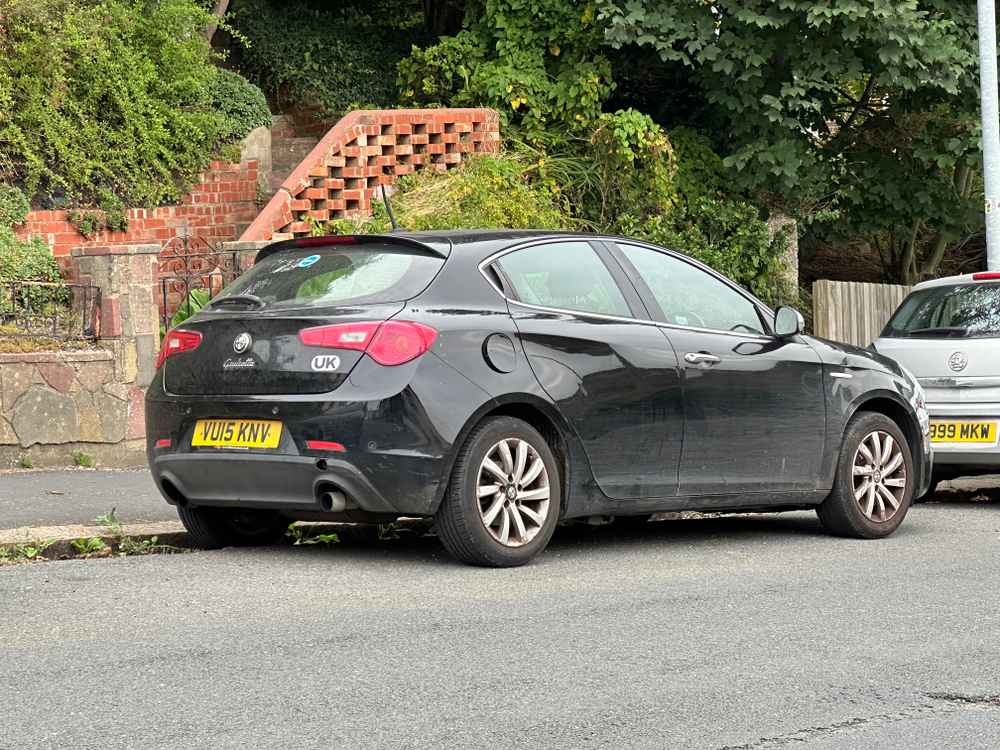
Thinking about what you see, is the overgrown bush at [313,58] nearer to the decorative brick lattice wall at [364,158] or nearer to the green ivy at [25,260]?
the decorative brick lattice wall at [364,158]

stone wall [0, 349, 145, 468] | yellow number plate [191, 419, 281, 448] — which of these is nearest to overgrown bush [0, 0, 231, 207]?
stone wall [0, 349, 145, 468]

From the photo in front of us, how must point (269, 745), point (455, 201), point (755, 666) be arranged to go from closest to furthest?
point (269, 745) < point (755, 666) < point (455, 201)

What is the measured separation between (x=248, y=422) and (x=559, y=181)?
11.4m

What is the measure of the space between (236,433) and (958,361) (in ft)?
19.8

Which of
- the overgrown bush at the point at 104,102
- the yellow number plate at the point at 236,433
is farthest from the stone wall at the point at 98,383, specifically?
the yellow number plate at the point at 236,433

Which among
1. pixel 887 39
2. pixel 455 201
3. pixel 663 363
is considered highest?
pixel 887 39

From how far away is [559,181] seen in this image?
1844 cm

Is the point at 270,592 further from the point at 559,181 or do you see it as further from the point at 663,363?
the point at 559,181

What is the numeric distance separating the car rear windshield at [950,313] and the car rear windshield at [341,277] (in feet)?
18.0

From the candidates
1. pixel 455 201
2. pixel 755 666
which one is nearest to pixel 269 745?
pixel 755 666

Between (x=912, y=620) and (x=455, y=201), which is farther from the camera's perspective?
(x=455, y=201)

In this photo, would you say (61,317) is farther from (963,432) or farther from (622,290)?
(963,432)

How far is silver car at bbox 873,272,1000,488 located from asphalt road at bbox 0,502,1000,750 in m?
3.26

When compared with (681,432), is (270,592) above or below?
below
